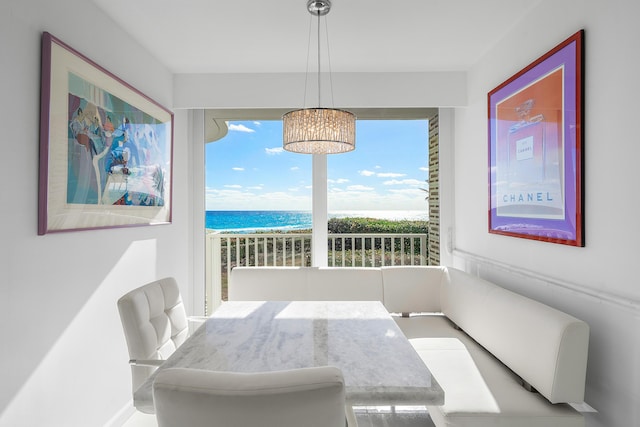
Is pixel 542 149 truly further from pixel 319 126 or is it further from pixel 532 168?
pixel 319 126

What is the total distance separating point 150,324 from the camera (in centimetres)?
173

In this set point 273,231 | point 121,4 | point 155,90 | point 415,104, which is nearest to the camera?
point 121,4

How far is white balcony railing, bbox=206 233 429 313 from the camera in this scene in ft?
12.5

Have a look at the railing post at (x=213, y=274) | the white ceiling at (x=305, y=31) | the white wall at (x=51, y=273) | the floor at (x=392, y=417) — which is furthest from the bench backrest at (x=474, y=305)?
the white ceiling at (x=305, y=31)

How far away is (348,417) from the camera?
1.25 metres

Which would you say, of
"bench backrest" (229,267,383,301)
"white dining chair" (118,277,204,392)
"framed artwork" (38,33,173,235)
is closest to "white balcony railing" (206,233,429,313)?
"bench backrest" (229,267,383,301)

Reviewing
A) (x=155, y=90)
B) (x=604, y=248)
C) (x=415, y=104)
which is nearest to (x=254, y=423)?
(x=604, y=248)

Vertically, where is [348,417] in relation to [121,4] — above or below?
below

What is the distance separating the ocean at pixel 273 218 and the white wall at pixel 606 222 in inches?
67.8

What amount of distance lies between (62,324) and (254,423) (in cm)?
156

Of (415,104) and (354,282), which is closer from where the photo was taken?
(354,282)

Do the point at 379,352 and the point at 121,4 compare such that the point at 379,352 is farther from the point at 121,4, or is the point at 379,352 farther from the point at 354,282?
the point at 121,4

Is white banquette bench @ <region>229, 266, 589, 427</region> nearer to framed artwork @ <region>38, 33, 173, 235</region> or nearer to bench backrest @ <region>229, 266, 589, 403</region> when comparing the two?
bench backrest @ <region>229, 266, 589, 403</region>

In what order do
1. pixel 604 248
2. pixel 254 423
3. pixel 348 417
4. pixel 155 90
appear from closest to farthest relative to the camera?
pixel 254 423, pixel 348 417, pixel 604 248, pixel 155 90
